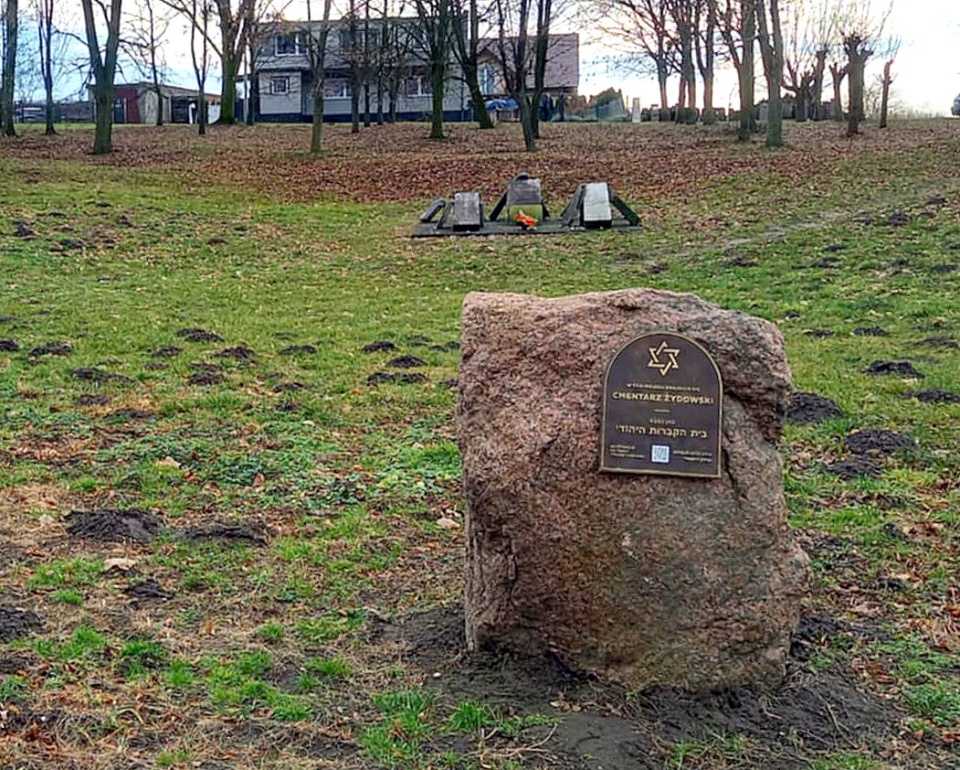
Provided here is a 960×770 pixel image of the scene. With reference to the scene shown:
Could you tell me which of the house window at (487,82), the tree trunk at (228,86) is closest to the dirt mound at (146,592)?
the tree trunk at (228,86)

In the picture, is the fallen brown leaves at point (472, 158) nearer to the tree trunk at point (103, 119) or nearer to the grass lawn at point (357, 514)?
the tree trunk at point (103, 119)

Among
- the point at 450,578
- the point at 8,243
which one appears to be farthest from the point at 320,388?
the point at 8,243

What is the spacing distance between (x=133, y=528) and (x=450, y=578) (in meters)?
1.60

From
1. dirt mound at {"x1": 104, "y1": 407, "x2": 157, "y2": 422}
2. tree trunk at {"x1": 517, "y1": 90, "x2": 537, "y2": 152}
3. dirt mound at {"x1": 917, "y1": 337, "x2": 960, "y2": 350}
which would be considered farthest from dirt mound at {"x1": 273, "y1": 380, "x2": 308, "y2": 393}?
tree trunk at {"x1": 517, "y1": 90, "x2": 537, "y2": 152}

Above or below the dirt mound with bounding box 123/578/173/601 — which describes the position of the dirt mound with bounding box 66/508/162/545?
above

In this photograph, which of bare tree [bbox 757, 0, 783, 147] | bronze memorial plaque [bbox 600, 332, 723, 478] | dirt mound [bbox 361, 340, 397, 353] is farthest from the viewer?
bare tree [bbox 757, 0, 783, 147]

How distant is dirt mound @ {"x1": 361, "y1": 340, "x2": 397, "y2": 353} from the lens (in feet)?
32.5

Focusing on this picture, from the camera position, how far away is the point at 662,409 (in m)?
3.87

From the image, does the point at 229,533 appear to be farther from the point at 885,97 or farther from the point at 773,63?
the point at 885,97

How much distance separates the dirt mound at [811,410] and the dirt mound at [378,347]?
3.75 metres

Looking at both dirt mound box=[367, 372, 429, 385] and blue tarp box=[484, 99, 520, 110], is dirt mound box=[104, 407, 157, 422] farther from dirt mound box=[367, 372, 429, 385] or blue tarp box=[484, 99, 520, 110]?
blue tarp box=[484, 99, 520, 110]

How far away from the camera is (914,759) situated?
353 centimetres

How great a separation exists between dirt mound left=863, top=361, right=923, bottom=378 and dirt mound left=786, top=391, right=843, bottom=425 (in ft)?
3.63

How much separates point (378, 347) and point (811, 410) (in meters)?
4.03
